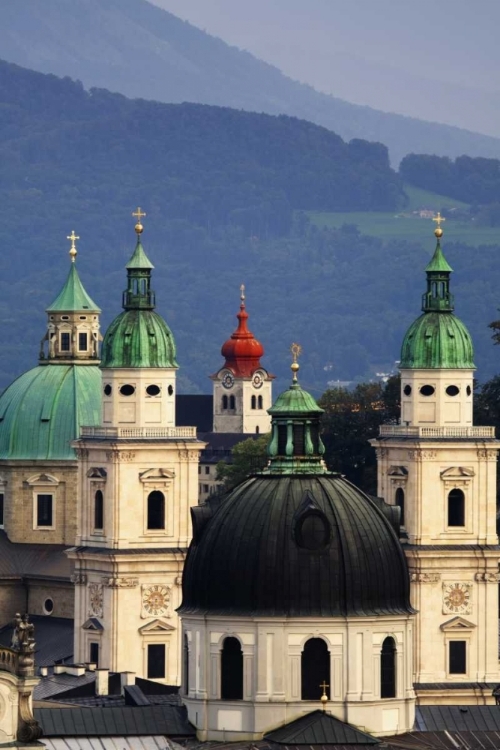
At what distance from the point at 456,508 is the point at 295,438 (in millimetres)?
43539

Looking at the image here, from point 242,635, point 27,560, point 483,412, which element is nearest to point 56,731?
point 242,635

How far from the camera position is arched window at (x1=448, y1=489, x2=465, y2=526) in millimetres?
145500

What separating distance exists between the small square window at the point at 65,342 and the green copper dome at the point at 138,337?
774 inches

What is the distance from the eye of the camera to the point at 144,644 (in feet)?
478

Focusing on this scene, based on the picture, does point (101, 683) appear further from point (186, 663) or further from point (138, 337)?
point (138, 337)

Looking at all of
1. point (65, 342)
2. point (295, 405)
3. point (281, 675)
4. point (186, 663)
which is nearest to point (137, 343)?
point (65, 342)

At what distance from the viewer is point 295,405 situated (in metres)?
103

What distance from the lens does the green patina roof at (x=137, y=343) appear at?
148750 mm

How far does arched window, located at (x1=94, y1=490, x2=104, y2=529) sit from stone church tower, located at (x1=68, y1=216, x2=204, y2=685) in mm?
39

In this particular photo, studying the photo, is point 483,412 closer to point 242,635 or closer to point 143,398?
point 143,398

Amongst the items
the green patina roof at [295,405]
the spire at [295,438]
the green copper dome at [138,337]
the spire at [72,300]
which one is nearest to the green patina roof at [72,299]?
the spire at [72,300]

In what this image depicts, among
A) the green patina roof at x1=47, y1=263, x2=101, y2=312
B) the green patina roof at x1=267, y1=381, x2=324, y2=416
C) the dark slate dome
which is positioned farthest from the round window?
the dark slate dome

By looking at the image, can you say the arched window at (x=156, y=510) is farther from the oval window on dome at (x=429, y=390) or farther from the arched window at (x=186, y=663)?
the arched window at (x=186, y=663)

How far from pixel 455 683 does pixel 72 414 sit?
1172 inches
